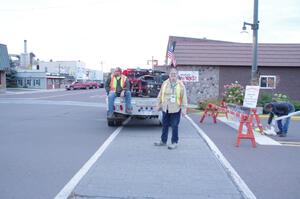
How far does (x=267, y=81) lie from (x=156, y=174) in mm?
21440

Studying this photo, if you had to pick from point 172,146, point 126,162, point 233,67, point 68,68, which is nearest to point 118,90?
point 172,146

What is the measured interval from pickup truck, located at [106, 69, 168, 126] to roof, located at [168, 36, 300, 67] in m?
12.1

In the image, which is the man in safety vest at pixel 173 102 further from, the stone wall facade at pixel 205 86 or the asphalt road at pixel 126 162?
the stone wall facade at pixel 205 86

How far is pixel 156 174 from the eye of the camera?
7.10m

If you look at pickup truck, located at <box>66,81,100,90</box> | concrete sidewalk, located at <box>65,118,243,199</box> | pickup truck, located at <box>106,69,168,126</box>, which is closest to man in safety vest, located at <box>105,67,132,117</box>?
pickup truck, located at <box>106,69,168,126</box>

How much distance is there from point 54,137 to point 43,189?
5.34m

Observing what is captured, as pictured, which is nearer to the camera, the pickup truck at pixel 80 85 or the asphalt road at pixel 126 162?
the asphalt road at pixel 126 162

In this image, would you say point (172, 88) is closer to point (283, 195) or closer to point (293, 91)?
point (283, 195)

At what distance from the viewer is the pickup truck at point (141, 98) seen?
12836 millimetres

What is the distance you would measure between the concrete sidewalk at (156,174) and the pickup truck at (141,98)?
241cm

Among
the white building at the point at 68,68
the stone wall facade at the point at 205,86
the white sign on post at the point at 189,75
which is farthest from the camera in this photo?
the white building at the point at 68,68

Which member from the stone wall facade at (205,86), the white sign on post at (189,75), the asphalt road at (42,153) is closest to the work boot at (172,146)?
the asphalt road at (42,153)

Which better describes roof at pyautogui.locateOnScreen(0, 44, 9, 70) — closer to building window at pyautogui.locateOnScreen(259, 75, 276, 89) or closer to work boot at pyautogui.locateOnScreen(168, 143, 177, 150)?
building window at pyautogui.locateOnScreen(259, 75, 276, 89)

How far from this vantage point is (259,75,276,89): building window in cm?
2692
